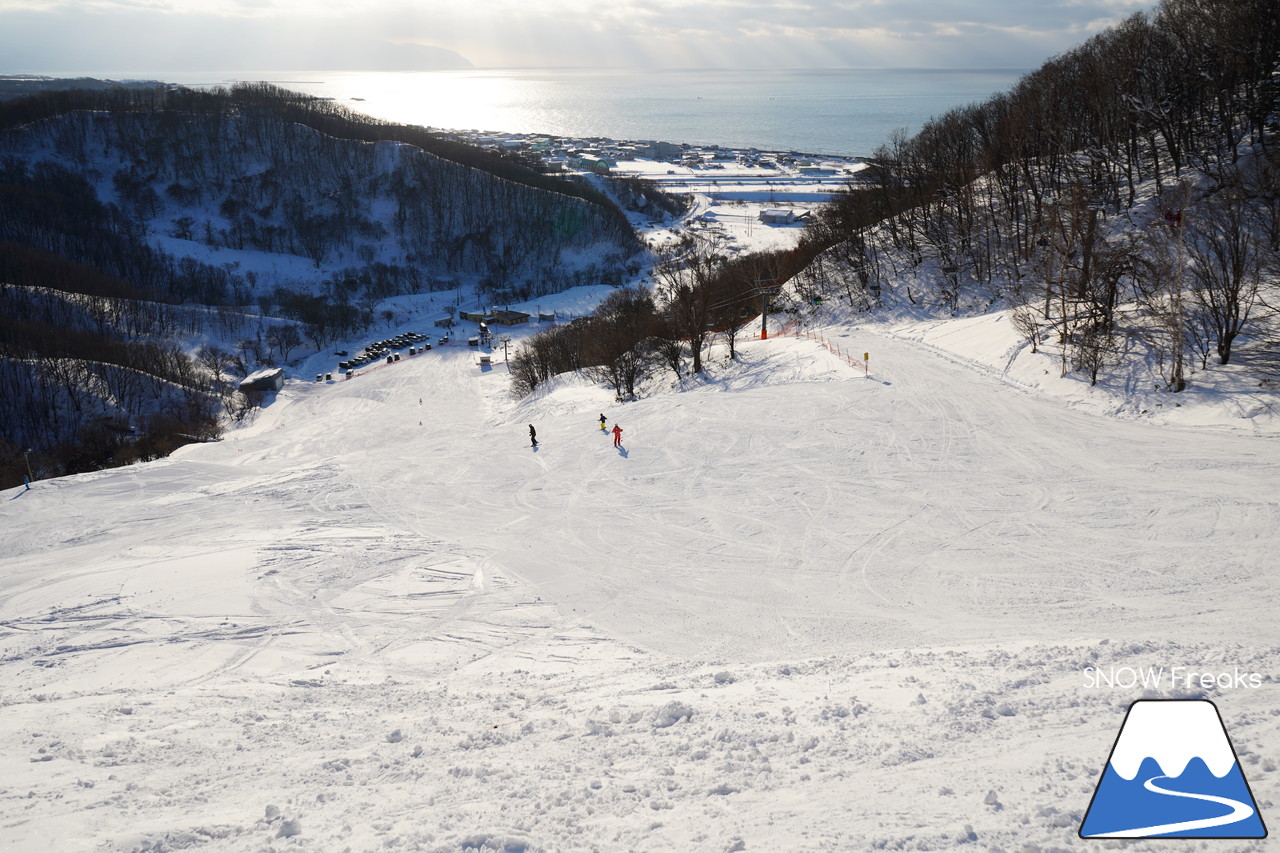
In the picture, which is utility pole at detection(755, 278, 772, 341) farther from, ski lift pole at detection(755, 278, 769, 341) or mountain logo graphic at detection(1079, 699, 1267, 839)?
mountain logo graphic at detection(1079, 699, 1267, 839)

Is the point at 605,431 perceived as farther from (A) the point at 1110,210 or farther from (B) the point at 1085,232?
(A) the point at 1110,210

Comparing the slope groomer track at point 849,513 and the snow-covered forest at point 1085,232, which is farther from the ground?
the snow-covered forest at point 1085,232

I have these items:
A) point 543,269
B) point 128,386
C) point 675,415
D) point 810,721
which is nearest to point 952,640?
point 810,721

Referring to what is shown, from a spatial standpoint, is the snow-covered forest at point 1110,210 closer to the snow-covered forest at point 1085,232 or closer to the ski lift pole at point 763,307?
the snow-covered forest at point 1085,232

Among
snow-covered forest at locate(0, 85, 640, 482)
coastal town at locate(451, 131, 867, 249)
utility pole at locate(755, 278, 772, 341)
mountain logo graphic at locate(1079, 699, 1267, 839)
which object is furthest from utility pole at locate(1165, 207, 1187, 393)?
snow-covered forest at locate(0, 85, 640, 482)

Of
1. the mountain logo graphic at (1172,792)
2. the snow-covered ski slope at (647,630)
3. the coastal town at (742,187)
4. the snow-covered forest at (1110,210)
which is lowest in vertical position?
the snow-covered ski slope at (647,630)

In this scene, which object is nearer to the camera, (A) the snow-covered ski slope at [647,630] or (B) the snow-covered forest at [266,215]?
(A) the snow-covered ski slope at [647,630]

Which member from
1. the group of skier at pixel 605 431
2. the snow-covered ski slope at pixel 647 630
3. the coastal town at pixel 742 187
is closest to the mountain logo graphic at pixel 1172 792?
the snow-covered ski slope at pixel 647 630

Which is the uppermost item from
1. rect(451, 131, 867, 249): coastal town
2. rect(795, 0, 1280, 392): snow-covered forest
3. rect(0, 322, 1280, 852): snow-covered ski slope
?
rect(451, 131, 867, 249): coastal town
